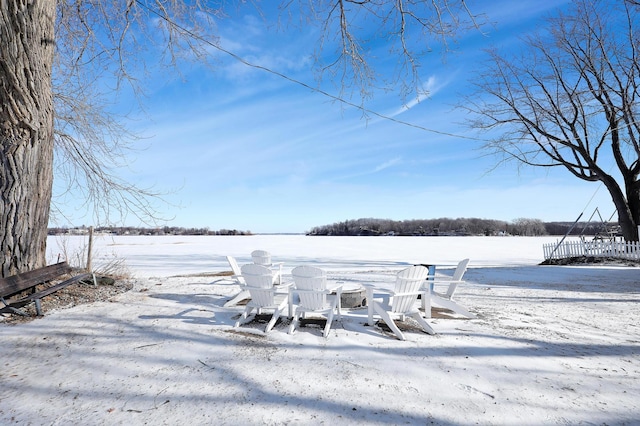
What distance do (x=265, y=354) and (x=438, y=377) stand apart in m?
1.73

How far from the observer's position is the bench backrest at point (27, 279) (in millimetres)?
4840

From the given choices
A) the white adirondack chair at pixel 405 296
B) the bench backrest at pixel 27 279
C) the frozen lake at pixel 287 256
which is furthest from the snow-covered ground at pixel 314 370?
the frozen lake at pixel 287 256

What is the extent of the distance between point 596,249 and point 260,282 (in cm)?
1640

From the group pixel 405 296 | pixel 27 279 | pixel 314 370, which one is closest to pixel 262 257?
pixel 405 296

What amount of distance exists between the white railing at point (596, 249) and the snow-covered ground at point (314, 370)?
36.4 ft

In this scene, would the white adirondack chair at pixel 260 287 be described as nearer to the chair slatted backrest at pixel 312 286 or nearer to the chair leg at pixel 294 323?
the chair leg at pixel 294 323

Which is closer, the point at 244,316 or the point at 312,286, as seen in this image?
the point at 312,286

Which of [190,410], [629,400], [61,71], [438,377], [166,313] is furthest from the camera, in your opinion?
[61,71]

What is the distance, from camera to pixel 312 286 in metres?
4.66

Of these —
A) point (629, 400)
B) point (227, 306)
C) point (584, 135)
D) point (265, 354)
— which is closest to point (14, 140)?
point (227, 306)

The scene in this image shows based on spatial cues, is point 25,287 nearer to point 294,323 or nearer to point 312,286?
point 294,323

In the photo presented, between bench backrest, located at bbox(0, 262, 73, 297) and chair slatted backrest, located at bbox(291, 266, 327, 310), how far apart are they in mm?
3988

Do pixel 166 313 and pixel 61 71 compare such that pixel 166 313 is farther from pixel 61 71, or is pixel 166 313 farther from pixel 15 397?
pixel 61 71

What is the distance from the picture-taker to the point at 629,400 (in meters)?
2.77
